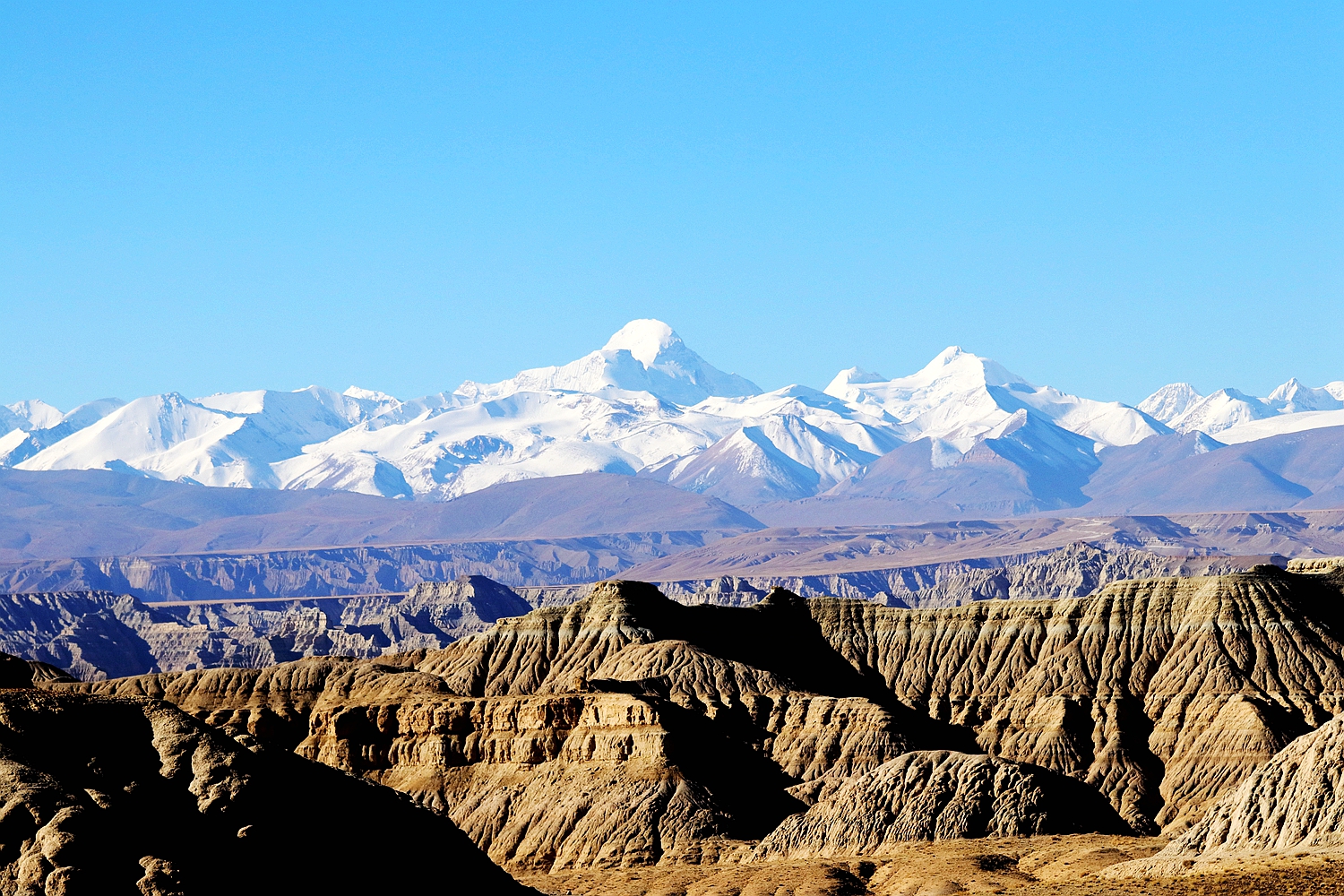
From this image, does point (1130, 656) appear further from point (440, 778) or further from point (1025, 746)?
point (440, 778)

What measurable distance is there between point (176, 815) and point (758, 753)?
7742cm

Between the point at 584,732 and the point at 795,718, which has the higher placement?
the point at 584,732

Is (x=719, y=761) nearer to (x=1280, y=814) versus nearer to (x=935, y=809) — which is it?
(x=935, y=809)

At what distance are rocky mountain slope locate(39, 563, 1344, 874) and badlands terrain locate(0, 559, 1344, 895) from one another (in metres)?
0.26

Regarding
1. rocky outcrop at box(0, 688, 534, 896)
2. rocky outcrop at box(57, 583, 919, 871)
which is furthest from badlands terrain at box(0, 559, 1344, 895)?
rocky outcrop at box(57, 583, 919, 871)

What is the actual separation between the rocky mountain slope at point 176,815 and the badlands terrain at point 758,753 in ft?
0.42

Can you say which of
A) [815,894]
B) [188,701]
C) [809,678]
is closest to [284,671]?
[188,701]

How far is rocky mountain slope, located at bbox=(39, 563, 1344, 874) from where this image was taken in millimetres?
118500

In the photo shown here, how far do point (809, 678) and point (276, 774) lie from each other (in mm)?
117436

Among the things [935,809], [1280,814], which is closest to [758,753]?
[935,809]

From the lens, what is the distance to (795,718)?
158 m

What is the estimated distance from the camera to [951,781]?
4464 inches

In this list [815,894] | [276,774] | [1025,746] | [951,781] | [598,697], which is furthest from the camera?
[1025,746]

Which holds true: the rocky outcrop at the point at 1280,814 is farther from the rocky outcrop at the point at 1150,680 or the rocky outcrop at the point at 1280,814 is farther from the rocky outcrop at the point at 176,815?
the rocky outcrop at the point at 1150,680
